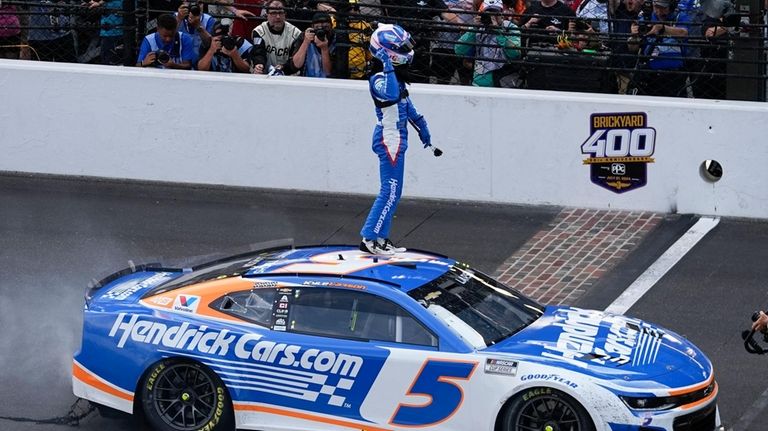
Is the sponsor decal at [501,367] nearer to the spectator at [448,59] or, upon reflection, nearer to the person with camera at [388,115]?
the person with camera at [388,115]

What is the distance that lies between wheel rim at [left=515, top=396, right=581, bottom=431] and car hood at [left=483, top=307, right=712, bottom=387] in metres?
0.25

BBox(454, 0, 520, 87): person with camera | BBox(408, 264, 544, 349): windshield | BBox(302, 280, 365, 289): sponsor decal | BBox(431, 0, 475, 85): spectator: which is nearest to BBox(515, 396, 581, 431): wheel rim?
BBox(408, 264, 544, 349): windshield

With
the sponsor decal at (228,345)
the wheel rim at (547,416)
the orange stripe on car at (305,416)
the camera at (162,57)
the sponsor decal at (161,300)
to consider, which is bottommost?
the orange stripe on car at (305,416)

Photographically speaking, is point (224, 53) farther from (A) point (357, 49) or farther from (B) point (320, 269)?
(B) point (320, 269)

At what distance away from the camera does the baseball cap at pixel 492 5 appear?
15.8m

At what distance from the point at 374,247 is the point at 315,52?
17.5 ft

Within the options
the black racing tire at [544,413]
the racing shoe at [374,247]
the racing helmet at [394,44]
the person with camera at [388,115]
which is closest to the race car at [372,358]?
the black racing tire at [544,413]

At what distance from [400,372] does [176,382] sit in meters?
1.62

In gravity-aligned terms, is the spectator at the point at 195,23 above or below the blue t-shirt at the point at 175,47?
above

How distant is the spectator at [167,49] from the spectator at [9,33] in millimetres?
1820

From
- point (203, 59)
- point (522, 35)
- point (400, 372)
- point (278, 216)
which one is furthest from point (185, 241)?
point (400, 372)

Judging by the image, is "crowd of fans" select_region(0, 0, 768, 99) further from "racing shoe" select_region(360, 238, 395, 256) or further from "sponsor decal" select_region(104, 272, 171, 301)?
"sponsor decal" select_region(104, 272, 171, 301)

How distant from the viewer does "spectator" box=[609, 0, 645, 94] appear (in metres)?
A: 14.7

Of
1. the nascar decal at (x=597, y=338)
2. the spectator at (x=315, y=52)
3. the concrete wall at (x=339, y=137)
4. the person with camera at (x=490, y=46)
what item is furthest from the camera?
the spectator at (x=315, y=52)
